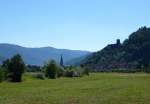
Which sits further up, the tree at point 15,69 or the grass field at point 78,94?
the tree at point 15,69

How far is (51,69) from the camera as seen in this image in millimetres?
134125

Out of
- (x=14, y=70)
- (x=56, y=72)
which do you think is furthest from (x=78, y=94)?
(x=56, y=72)

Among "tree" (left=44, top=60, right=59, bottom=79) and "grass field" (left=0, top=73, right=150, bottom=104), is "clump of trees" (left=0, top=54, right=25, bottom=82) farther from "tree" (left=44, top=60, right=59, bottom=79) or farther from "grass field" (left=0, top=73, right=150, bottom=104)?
"grass field" (left=0, top=73, right=150, bottom=104)

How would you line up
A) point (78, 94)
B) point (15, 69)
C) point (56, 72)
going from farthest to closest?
point (56, 72), point (15, 69), point (78, 94)

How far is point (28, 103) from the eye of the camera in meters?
32.8

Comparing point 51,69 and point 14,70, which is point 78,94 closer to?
point 14,70

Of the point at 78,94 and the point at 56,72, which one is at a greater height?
the point at 56,72

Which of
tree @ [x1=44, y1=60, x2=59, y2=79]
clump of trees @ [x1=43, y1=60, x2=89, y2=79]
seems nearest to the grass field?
tree @ [x1=44, y1=60, x2=59, y2=79]

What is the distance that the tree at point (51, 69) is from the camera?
134 meters

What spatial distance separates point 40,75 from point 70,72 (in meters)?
26.3

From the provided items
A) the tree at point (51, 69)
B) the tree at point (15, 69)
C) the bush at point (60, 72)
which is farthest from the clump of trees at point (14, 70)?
the bush at point (60, 72)

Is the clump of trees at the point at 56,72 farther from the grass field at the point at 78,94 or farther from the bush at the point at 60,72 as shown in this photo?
the grass field at the point at 78,94

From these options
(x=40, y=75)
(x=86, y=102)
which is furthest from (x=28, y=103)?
(x=40, y=75)

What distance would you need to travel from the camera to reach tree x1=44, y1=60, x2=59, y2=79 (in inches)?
5276
